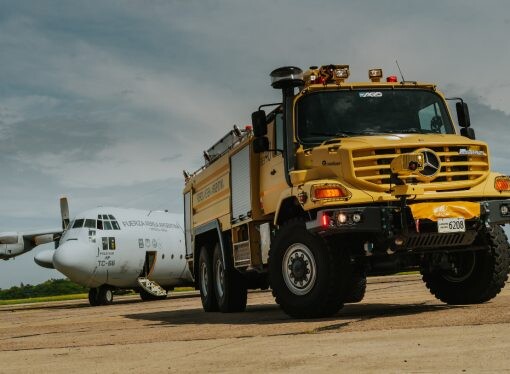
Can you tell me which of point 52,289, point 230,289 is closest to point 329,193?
point 230,289

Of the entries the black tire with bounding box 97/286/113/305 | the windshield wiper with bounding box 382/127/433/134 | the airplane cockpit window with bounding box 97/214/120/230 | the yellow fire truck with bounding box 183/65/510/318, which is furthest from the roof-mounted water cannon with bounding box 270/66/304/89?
the black tire with bounding box 97/286/113/305

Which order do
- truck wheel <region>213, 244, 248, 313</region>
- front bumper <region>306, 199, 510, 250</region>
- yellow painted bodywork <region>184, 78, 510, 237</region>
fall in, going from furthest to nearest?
truck wheel <region>213, 244, 248, 313</region>
yellow painted bodywork <region>184, 78, 510, 237</region>
front bumper <region>306, 199, 510, 250</region>

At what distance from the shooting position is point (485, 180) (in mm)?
10906

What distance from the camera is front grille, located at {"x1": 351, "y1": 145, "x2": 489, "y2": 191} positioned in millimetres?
10352

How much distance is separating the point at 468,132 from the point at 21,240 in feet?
97.9

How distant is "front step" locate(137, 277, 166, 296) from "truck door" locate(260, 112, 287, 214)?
1828 cm

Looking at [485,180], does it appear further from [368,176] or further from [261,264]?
[261,264]

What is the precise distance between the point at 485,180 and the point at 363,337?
422 centimetres

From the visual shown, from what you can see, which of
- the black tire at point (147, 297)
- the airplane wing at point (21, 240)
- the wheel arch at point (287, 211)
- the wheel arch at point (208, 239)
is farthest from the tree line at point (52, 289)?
the wheel arch at point (287, 211)

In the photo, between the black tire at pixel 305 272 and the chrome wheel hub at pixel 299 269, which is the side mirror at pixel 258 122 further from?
the chrome wheel hub at pixel 299 269

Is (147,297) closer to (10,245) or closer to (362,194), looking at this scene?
(10,245)

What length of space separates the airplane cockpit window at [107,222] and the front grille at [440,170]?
Answer: 19.7 meters

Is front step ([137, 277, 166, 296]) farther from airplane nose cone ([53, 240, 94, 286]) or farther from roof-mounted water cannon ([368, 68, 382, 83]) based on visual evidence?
roof-mounted water cannon ([368, 68, 382, 83])

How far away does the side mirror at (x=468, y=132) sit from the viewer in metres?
12.1
